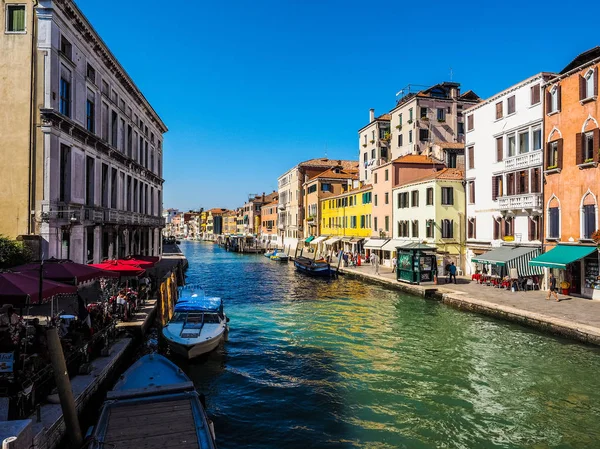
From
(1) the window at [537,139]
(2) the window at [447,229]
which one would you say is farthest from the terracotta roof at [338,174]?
(1) the window at [537,139]

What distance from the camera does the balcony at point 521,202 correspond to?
24859 millimetres

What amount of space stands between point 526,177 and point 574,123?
4612 mm

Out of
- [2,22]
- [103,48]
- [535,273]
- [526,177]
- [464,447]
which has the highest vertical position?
[103,48]

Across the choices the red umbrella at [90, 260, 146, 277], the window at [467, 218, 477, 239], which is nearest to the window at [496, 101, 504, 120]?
the window at [467, 218, 477, 239]

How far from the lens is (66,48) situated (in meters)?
21.8

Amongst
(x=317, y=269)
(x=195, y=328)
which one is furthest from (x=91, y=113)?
(x=317, y=269)

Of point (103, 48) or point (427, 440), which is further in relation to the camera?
point (103, 48)

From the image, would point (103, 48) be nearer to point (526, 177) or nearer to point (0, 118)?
point (0, 118)

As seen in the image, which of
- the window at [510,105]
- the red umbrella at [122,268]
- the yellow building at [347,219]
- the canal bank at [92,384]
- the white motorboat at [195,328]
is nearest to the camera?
the canal bank at [92,384]

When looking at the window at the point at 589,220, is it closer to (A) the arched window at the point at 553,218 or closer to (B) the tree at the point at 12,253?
(A) the arched window at the point at 553,218

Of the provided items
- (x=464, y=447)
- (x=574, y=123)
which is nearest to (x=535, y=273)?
(x=574, y=123)

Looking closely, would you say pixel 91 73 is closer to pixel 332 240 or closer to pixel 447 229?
pixel 447 229

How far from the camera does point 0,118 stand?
19500mm

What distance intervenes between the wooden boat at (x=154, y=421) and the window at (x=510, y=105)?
1045 inches
